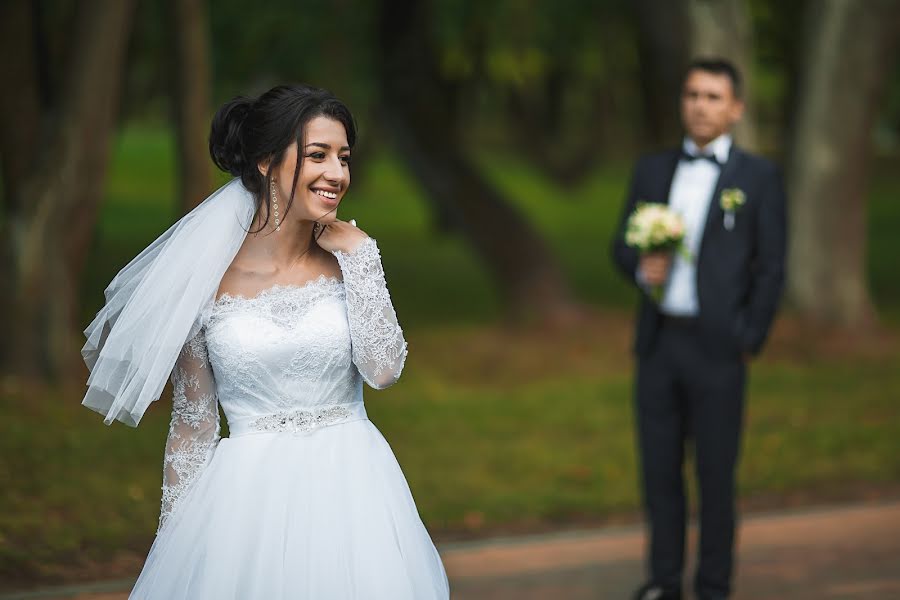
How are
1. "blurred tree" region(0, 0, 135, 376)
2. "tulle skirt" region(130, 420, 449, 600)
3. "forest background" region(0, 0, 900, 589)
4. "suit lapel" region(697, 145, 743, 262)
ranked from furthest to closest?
"blurred tree" region(0, 0, 135, 376)
"forest background" region(0, 0, 900, 589)
"suit lapel" region(697, 145, 743, 262)
"tulle skirt" region(130, 420, 449, 600)

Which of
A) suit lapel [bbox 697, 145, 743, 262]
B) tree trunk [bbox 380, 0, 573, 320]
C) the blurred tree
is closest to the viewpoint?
suit lapel [bbox 697, 145, 743, 262]

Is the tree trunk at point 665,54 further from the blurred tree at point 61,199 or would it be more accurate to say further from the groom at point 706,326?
the groom at point 706,326

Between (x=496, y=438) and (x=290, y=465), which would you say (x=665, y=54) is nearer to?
(x=496, y=438)

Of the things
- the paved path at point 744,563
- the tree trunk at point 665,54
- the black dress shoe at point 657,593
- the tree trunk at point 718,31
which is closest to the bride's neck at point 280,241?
the black dress shoe at point 657,593

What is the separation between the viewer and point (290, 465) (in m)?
4.00

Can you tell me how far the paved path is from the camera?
6836 millimetres

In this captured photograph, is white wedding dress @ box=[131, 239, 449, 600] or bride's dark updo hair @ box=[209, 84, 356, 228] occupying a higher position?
bride's dark updo hair @ box=[209, 84, 356, 228]

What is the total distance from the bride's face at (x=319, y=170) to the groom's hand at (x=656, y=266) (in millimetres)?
2482

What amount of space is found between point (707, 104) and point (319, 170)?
9.18ft

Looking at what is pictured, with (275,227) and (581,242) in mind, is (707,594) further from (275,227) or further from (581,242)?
(581,242)

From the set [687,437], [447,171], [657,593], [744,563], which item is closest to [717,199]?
[687,437]

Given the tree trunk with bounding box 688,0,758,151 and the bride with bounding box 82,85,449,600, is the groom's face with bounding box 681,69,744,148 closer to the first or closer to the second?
the bride with bounding box 82,85,449,600

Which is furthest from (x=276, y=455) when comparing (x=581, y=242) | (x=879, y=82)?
(x=581, y=242)

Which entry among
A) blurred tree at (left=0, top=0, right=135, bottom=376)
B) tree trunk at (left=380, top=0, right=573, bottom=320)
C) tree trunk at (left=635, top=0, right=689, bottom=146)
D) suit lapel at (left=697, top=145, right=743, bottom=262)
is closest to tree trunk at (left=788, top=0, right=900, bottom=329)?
tree trunk at (left=635, top=0, right=689, bottom=146)
